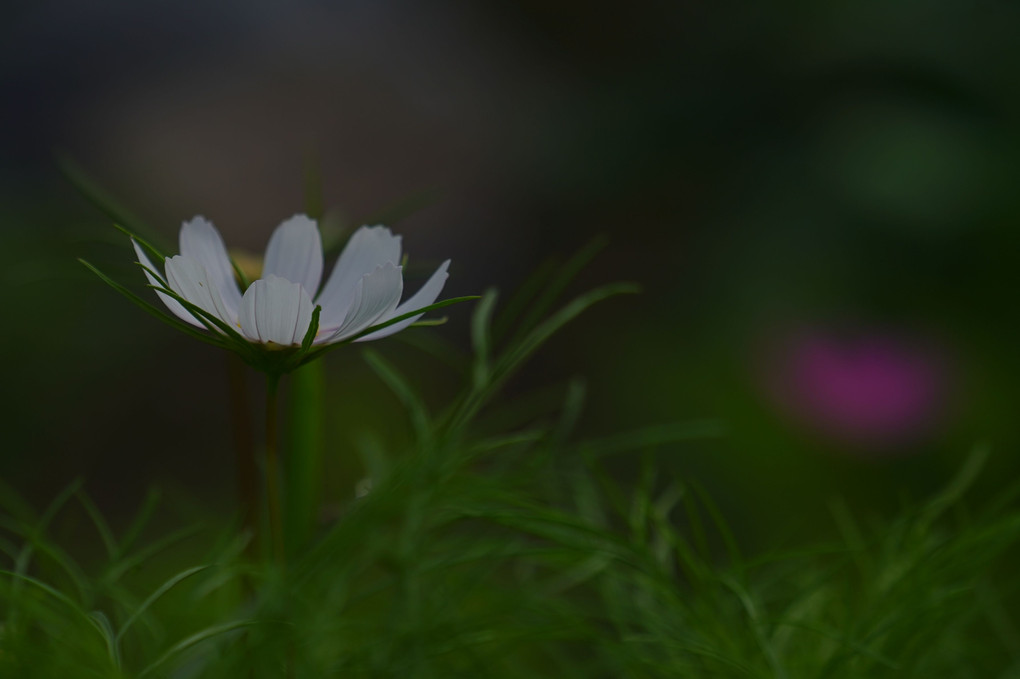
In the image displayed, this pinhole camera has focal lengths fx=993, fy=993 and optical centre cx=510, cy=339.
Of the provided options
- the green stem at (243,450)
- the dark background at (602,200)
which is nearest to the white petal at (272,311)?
the green stem at (243,450)

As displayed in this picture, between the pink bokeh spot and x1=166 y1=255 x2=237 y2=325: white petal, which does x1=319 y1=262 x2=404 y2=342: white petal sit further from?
the pink bokeh spot

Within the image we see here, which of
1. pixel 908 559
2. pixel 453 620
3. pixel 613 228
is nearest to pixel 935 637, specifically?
pixel 908 559

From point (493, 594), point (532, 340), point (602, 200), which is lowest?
point (493, 594)

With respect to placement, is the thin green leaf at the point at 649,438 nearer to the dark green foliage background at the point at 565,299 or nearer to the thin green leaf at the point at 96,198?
the dark green foliage background at the point at 565,299

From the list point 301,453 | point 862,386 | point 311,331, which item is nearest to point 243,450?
point 301,453

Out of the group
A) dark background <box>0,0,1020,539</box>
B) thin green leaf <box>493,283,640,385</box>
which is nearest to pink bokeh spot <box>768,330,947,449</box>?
dark background <box>0,0,1020,539</box>

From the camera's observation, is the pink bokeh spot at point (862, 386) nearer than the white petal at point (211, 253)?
No

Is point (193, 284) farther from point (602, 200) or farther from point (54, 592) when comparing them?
point (602, 200)
